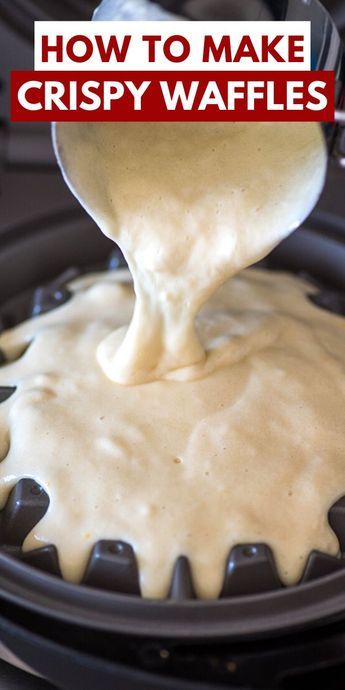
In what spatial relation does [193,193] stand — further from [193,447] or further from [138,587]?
[138,587]

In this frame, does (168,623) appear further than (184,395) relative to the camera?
No

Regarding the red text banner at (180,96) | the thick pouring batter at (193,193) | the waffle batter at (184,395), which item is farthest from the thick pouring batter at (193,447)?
the red text banner at (180,96)

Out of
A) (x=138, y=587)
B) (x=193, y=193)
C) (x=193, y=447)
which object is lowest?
(x=138, y=587)

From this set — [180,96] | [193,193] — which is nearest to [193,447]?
[193,193]

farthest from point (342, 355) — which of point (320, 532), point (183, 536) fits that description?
point (183, 536)

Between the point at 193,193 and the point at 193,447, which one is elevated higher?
the point at 193,193

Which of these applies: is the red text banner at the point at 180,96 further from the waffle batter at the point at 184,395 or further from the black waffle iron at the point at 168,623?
the black waffle iron at the point at 168,623

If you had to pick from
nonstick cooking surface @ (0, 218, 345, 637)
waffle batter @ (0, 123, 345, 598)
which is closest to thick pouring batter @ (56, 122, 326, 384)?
waffle batter @ (0, 123, 345, 598)

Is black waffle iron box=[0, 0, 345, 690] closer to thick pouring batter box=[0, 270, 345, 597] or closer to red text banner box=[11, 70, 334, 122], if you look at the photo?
thick pouring batter box=[0, 270, 345, 597]
